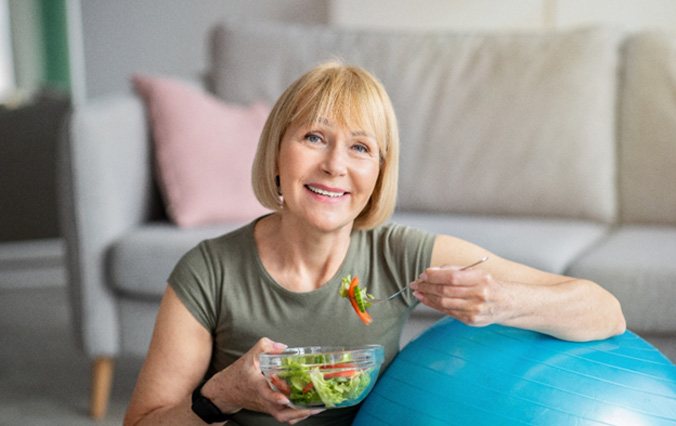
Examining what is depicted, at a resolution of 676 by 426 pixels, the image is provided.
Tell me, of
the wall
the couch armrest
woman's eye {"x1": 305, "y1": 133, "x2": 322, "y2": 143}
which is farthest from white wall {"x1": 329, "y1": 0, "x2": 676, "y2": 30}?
woman's eye {"x1": 305, "y1": 133, "x2": 322, "y2": 143}

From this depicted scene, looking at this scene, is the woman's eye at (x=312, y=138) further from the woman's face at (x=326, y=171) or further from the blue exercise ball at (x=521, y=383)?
the blue exercise ball at (x=521, y=383)

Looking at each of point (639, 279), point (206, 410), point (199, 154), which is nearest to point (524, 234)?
point (639, 279)

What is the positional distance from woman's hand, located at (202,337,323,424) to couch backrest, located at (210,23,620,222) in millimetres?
1706

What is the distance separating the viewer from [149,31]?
15.1 feet

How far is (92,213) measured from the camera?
2.70m

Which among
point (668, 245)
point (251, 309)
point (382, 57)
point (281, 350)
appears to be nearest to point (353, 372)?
point (281, 350)

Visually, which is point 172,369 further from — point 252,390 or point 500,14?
point 500,14

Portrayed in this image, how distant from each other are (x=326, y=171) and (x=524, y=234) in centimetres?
126

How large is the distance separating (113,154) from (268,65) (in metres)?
0.67

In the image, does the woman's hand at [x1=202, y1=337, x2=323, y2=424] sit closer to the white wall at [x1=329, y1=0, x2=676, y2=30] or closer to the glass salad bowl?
the glass salad bowl

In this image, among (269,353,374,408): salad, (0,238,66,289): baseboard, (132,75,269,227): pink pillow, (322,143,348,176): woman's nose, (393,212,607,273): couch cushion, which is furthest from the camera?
(0,238,66,289): baseboard

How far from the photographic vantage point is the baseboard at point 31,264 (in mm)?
4410

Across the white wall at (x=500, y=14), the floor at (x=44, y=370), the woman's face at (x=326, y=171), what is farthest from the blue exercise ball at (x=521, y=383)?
the white wall at (x=500, y=14)

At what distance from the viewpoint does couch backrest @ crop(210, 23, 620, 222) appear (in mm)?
2941
